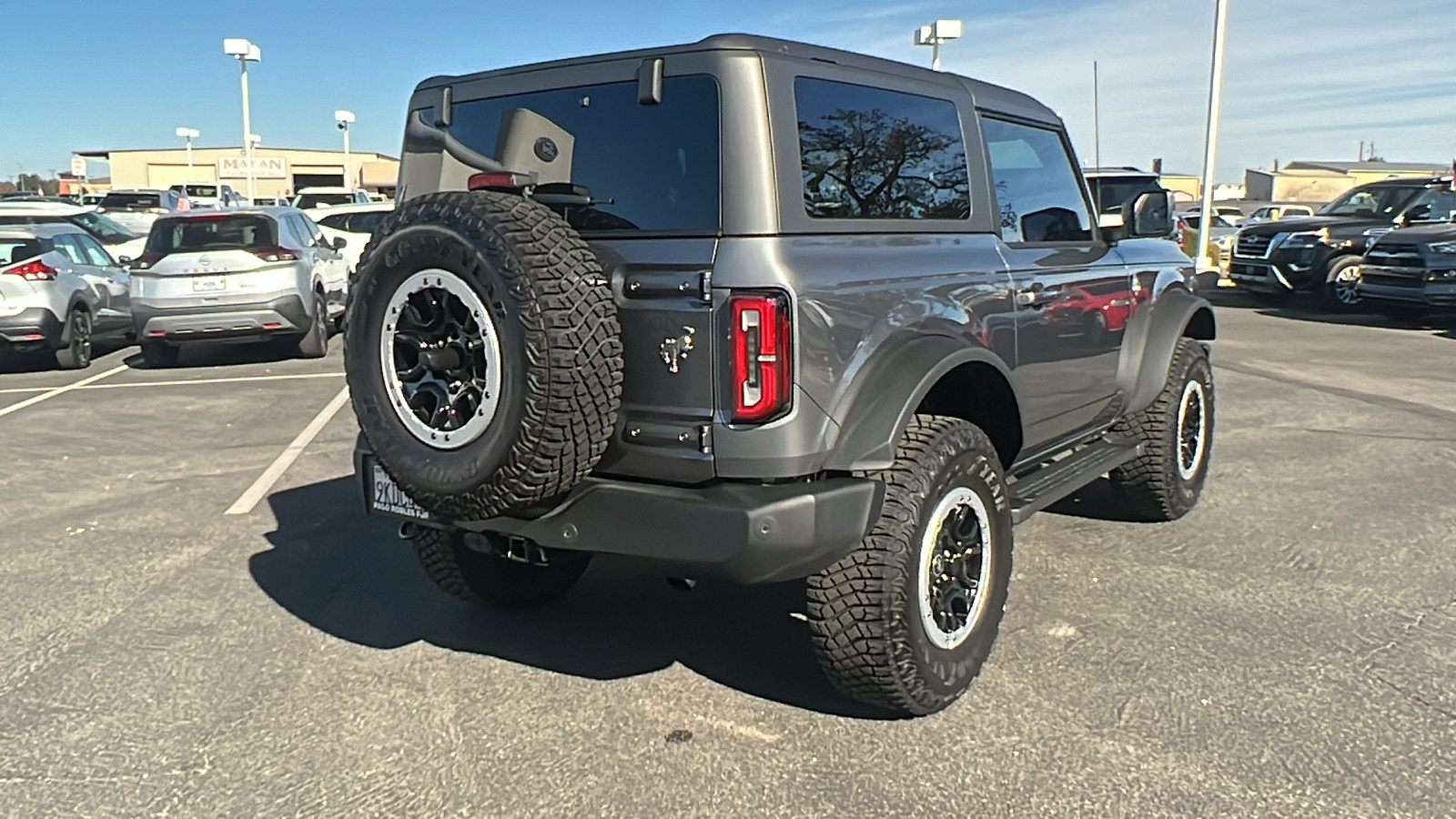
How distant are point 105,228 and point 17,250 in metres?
7.39

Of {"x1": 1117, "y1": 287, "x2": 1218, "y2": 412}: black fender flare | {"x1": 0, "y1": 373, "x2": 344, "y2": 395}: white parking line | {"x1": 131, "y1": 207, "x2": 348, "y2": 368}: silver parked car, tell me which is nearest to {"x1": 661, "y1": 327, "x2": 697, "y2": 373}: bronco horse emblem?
{"x1": 1117, "y1": 287, "x2": 1218, "y2": 412}: black fender flare

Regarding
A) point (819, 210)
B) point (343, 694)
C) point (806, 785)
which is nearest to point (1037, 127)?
point (819, 210)

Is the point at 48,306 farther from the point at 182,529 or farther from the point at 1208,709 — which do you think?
the point at 1208,709

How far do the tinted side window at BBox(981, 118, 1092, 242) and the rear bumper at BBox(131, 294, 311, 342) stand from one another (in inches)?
341

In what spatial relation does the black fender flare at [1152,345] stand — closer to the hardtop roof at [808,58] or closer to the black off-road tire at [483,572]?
the hardtop roof at [808,58]

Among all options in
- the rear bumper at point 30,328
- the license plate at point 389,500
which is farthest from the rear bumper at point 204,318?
the license plate at point 389,500

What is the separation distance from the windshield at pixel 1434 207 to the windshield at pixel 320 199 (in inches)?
877

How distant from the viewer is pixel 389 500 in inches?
147

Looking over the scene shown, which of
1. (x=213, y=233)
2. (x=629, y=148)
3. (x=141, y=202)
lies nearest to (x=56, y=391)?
(x=213, y=233)

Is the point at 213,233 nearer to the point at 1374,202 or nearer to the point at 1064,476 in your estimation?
the point at 1064,476

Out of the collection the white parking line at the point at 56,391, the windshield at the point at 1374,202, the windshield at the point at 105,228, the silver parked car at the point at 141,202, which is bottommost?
the white parking line at the point at 56,391

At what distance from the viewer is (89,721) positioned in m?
3.60

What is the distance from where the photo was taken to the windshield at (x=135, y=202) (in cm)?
2462

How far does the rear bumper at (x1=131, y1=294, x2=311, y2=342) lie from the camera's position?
1118 cm
